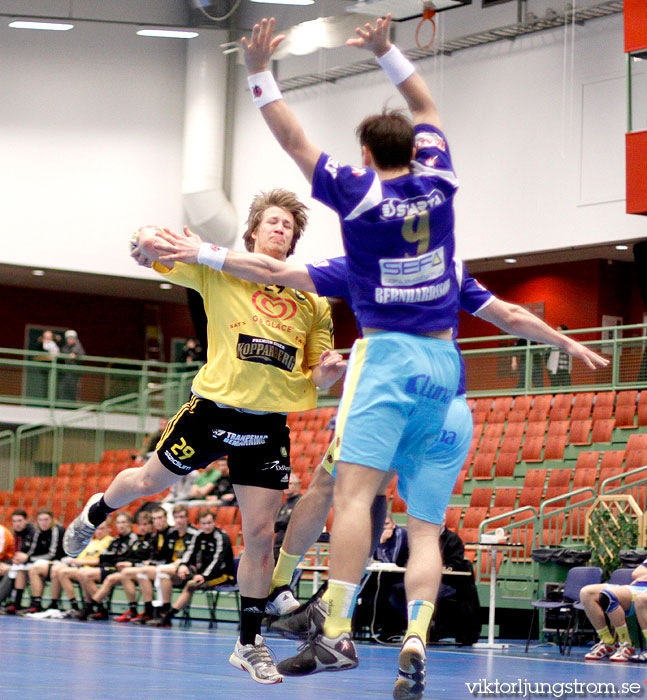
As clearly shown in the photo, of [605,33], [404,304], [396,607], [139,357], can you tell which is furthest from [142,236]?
[139,357]

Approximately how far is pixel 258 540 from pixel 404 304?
6.15 feet

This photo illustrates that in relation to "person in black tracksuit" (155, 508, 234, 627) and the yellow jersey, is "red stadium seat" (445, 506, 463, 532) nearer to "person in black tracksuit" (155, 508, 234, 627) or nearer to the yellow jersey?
"person in black tracksuit" (155, 508, 234, 627)

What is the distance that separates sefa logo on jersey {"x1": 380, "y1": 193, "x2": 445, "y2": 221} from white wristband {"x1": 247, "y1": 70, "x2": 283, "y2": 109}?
0.62 meters

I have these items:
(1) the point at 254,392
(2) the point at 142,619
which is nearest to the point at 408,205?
(1) the point at 254,392

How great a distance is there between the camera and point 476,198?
901 inches

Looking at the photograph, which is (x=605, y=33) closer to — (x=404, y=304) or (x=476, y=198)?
(x=476, y=198)

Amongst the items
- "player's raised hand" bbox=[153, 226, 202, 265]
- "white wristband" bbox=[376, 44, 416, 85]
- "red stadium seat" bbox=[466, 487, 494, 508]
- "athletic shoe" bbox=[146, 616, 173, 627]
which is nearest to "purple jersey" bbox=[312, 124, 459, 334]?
"white wristband" bbox=[376, 44, 416, 85]

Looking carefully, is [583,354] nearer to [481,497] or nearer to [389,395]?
[389,395]

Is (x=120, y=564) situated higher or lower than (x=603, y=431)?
lower

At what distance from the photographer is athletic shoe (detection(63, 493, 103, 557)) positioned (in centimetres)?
643

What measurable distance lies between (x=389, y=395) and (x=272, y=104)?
1.18m

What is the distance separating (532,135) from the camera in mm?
21953

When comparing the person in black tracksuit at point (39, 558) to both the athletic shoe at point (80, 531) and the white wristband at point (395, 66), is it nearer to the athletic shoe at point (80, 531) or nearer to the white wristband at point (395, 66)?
the athletic shoe at point (80, 531)

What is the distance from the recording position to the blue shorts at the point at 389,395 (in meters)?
4.21
